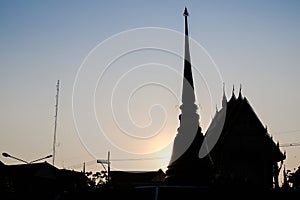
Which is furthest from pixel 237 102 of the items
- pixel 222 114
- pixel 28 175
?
pixel 28 175

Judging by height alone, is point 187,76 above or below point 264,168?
above

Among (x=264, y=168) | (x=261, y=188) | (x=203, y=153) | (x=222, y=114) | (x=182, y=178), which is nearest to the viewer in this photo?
(x=261, y=188)

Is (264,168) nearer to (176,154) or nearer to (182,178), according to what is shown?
(176,154)

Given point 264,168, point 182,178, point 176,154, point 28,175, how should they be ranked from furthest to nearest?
point 28,175
point 264,168
point 176,154
point 182,178

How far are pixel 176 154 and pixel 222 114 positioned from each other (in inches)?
1066

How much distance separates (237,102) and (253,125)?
10.3ft

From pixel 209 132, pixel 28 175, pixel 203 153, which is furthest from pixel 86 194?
pixel 28 175

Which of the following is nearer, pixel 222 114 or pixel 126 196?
pixel 126 196

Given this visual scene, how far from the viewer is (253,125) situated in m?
48.9

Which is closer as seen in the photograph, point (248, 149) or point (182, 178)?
point (182, 178)

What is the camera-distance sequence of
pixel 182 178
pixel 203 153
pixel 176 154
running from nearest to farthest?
pixel 182 178, pixel 176 154, pixel 203 153

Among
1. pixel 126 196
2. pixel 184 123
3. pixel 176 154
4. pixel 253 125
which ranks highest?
pixel 253 125

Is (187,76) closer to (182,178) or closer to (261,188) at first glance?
(182,178)

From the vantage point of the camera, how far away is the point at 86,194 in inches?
248
